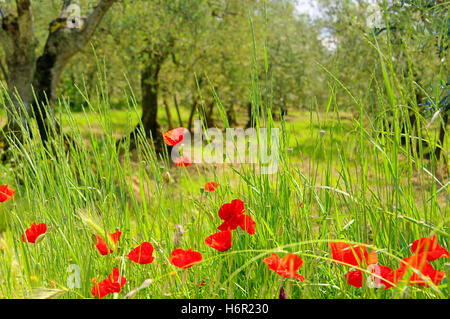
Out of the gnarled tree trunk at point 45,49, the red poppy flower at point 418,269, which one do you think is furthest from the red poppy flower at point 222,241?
the gnarled tree trunk at point 45,49

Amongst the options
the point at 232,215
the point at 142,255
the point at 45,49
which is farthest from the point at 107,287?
the point at 45,49

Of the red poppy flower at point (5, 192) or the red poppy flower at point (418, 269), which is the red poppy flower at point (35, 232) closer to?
the red poppy flower at point (5, 192)

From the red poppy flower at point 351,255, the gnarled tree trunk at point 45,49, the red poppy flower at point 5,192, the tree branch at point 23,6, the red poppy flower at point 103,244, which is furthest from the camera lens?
the gnarled tree trunk at point 45,49

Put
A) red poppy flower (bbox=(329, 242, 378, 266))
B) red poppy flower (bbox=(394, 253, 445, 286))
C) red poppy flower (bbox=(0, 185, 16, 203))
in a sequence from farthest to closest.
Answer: red poppy flower (bbox=(0, 185, 16, 203)), red poppy flower (bbox=(329, 242, 378, 266)), red poppy flower (bbox=(394, 253, 445, 286))

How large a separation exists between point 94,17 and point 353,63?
663cm

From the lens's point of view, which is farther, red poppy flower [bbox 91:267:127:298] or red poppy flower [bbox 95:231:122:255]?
red poppy flower [bbox 95:231:122:255]

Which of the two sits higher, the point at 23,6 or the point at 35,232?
the point at 23,6

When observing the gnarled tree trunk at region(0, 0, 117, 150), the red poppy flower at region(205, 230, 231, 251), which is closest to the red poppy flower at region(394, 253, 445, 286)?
the red poppy flower at region(205, 230, 231, 251)

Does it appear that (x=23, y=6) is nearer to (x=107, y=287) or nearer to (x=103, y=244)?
(x=103, y=244)

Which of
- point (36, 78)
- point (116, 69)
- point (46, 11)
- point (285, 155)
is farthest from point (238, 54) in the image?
point (285, 155)

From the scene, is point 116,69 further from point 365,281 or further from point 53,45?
point 365,281

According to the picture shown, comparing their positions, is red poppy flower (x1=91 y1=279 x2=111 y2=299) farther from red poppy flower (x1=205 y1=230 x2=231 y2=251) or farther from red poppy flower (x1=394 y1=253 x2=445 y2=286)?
red poppy flower (x1=394 y1=253 x2=445 y2=286)
